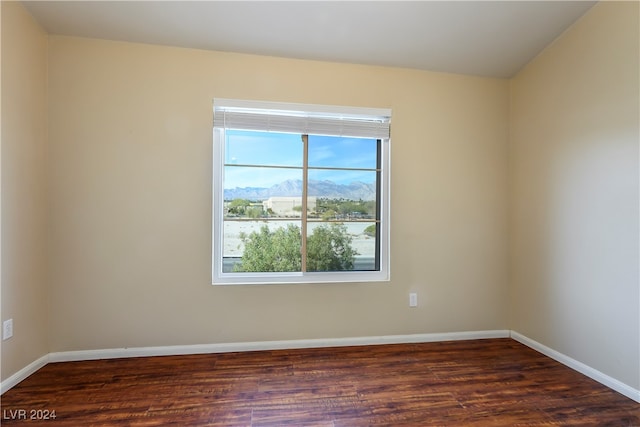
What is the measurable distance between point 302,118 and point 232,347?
1961mm

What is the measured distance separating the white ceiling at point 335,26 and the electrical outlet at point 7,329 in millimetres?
2022

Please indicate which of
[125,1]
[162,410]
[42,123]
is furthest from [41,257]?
[125,1]

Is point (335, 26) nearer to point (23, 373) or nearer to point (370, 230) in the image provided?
point (370, 230)

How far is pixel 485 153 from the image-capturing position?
293 cm

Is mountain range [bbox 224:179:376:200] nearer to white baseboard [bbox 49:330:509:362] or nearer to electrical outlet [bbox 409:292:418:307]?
electrical outlet [bbox 409:292:418:307]

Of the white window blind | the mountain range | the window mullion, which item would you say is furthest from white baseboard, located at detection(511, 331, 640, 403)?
the white window blind

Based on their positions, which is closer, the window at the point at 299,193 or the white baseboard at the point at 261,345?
the white baseboard at the point at 261,345

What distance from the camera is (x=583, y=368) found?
2271 millimetres

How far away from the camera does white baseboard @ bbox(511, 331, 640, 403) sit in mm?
1986

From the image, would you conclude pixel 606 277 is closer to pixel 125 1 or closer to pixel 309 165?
pixel 309 165

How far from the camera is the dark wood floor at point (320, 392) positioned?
174 cm

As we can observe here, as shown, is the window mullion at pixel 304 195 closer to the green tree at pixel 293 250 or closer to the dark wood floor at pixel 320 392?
the green tree at pixel 293 250

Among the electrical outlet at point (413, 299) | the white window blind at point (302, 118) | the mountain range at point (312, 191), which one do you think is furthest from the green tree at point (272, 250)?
the electrical outlet at point (413, 299)

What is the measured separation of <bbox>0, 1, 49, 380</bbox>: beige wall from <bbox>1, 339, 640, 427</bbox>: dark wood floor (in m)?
0.32
